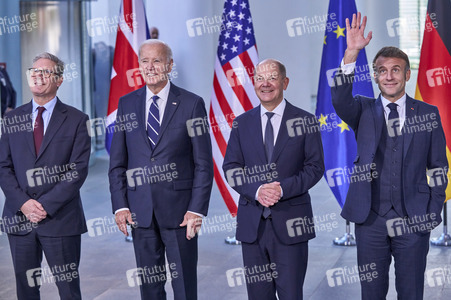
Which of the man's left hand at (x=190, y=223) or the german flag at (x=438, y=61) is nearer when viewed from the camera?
the man's left hand at (x=190, y=223)

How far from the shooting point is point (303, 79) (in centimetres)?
1028

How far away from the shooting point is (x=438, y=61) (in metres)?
6.66

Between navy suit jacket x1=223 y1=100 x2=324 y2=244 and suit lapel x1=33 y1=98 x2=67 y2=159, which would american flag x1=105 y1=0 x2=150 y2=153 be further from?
navy suit jacket x1=223 y1=100 x2=324 y2=244

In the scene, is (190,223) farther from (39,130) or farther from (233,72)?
(233,72)

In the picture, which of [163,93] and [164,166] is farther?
[163,93]

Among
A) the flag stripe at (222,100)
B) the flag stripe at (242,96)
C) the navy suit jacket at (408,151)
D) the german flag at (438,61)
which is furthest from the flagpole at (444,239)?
the navy suit jacket at (408,151)

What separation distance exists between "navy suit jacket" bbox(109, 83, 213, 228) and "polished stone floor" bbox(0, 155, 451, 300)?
1714 millimetres

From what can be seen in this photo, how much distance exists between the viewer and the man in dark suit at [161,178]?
164 inches

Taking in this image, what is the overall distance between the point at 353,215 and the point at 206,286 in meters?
2.23

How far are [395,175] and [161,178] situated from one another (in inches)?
51.6

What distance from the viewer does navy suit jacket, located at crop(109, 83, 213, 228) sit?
13.7ft

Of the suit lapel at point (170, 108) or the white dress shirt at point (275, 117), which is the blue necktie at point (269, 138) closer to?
the white dress shirt at point (275, 117)

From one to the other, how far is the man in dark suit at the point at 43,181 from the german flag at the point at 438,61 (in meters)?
3.60

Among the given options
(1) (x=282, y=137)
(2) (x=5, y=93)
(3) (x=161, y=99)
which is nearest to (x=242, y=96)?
(3) (x=161, y=99)
